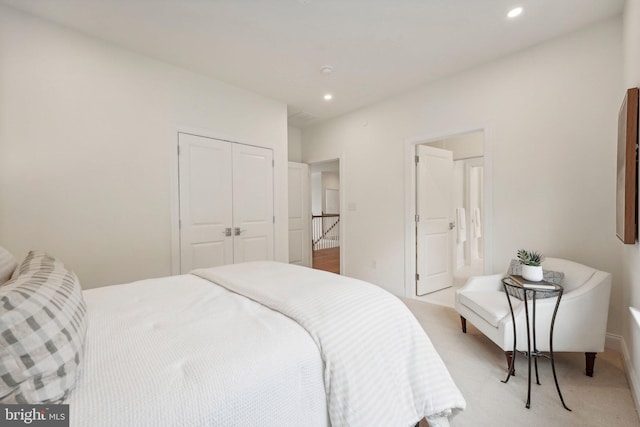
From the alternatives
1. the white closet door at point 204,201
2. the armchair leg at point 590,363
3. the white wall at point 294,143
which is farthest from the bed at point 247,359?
the white wall at point 294,143

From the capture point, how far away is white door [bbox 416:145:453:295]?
3.62 meters

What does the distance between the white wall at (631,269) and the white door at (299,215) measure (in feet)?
12.6

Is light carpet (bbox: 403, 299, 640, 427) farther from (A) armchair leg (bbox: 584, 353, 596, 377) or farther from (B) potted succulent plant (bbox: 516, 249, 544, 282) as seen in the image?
(B) potted succulent plant (bbox: 516, 249, 544, 282)

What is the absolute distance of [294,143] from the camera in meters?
5.04

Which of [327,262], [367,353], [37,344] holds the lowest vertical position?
[327,262]

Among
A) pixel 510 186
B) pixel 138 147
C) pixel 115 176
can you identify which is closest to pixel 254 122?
pixel 138 147

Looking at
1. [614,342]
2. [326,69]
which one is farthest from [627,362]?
[326,69]

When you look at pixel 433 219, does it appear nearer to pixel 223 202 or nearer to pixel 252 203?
pixel 252 203

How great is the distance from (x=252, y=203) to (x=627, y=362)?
369 centimetres

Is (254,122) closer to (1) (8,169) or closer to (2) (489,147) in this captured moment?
(1) (8,169)

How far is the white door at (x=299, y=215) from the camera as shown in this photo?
15.7 ft

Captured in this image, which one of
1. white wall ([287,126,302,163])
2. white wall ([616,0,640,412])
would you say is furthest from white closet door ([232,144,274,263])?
white wall ([616,0,640,412])

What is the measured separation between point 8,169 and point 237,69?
2.13m

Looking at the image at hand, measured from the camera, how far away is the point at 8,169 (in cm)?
206
